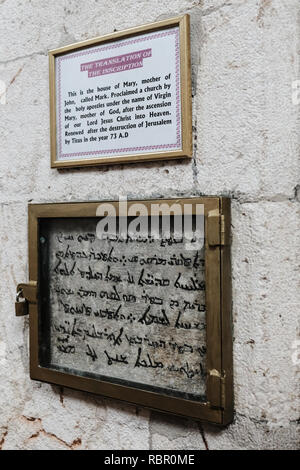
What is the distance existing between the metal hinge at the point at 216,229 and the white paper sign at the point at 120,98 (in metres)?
0.18

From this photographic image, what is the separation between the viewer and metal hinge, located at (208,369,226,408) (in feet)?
2.90

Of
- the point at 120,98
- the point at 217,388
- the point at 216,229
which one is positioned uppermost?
the point at 120,98

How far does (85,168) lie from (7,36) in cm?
46

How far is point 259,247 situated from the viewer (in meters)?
0.88

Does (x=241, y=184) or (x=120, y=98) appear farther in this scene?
(x=120, y=98)

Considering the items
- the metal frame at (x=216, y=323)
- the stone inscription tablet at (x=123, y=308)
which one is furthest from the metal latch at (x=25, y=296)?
the metal frame at (x=216, y=323)

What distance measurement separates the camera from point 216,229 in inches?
34.7

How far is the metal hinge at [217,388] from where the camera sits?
0.88 m

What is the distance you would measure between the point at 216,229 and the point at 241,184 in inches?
4.0

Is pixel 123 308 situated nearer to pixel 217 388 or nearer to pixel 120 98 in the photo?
pixel 217 388
